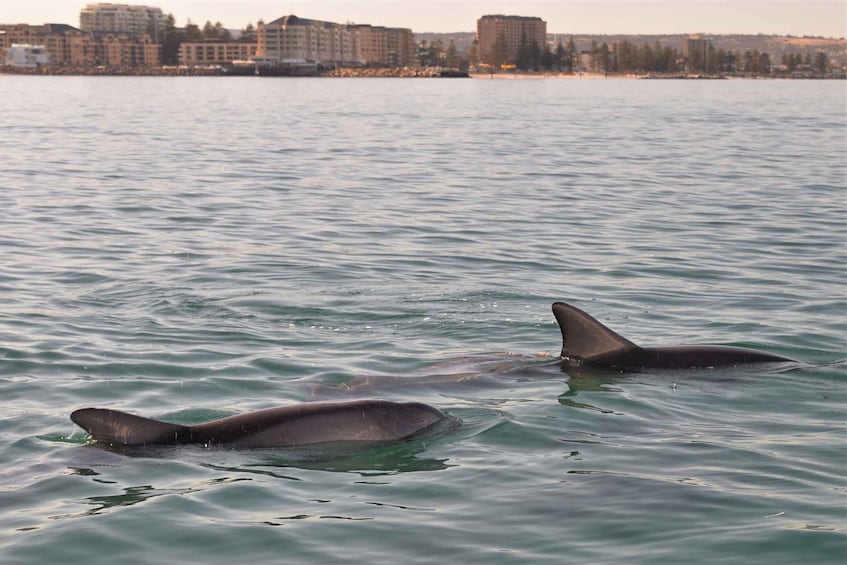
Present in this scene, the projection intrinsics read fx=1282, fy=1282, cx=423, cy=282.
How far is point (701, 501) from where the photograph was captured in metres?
8.12

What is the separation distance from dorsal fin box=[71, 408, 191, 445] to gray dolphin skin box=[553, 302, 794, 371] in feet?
12.3

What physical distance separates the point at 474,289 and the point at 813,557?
30.4ft

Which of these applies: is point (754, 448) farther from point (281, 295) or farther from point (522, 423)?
point (281, 295)

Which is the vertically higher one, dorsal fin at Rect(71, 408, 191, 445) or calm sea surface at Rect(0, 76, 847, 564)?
dorsal fin at Rect(71, 408, 191, 445)

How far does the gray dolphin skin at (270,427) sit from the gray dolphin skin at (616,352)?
2617 mm

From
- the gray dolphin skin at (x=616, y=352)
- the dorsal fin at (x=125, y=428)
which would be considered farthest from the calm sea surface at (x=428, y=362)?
the gray dolphin skin at (x=616, y=352)

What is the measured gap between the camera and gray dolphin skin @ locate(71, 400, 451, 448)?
29.1ft

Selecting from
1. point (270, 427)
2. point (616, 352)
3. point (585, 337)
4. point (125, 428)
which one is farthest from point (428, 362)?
point (125, 428)

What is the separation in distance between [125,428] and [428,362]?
3.99 metres

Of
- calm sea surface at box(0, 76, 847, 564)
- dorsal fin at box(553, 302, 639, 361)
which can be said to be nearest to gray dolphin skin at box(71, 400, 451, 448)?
calm sea surface at box(0, 76, 847, 564)

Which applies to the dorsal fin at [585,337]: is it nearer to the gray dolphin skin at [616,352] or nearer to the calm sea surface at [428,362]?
the gray dolphin skin at [616,352]

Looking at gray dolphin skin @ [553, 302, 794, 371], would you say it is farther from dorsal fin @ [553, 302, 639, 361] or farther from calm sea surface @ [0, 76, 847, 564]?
calm sea surface @ [0, 76, 847, 564]

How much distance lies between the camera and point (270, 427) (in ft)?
29.5

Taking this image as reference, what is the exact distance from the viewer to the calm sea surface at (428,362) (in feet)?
25.3
